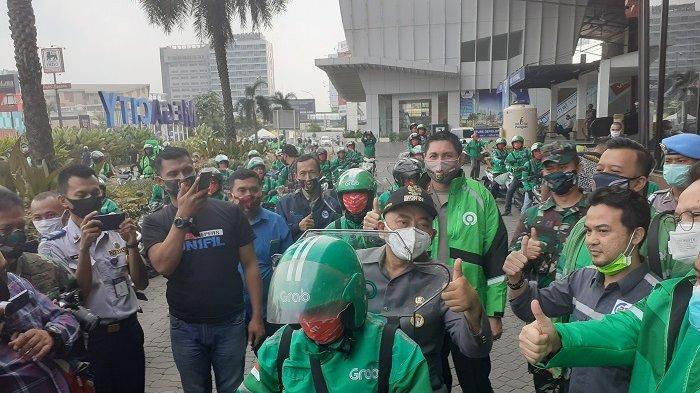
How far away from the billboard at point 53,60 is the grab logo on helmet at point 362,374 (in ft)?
165

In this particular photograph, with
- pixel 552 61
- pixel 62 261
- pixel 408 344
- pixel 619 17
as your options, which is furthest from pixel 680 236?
pixel 552 61

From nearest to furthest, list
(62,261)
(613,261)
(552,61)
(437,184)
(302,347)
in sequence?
1. (302,347)
2. (613,261)
3. (62,261)
4. (437,184)
5. (552,61)

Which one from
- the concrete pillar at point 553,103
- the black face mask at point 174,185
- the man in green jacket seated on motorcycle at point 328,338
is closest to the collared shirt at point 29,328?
the black face mask at point 174,185

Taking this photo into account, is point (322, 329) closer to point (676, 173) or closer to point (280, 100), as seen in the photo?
point (676, 173)

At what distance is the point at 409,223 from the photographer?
247 cm

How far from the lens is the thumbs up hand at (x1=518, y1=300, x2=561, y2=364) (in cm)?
173

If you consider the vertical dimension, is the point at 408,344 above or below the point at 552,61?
below

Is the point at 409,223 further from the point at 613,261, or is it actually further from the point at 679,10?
the point at 679,10

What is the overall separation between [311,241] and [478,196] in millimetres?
2096

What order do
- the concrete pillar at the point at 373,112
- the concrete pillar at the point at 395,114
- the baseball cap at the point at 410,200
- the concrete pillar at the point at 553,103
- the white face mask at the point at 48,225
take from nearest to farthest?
A: 1. the baseball cap at the point at 410,200
2. the white face mask at the point at 48,225
3. the concrete pillar at the point at 553,103
4. the concrete pillar at the point at 373,112
5. the concrete pillar at the point at 395,114

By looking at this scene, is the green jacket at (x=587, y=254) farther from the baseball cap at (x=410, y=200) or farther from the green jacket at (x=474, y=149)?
the green jacket at (x=474, y=149)

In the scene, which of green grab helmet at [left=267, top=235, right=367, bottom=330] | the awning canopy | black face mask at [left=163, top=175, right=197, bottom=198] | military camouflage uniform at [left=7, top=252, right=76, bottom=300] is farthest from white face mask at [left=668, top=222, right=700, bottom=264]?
the awning canopy

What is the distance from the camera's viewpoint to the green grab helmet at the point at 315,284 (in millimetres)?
1513

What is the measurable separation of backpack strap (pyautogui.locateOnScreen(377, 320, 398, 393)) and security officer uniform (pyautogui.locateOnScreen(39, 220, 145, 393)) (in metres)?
2.36
